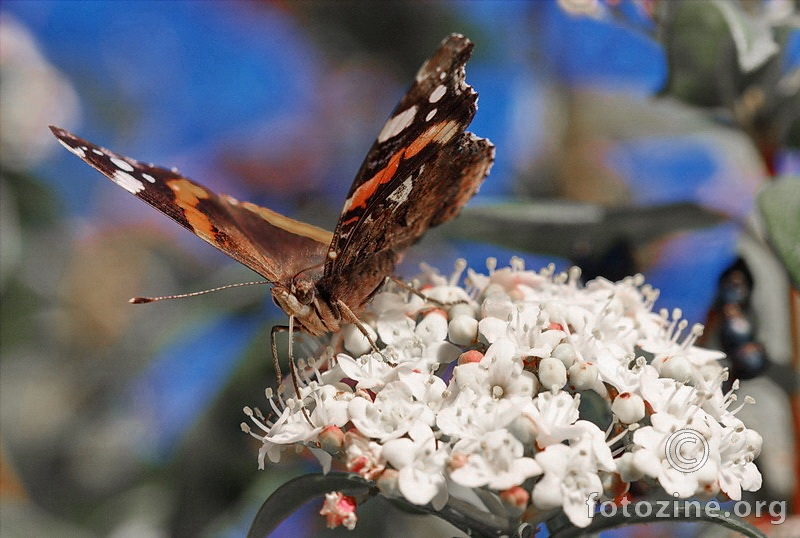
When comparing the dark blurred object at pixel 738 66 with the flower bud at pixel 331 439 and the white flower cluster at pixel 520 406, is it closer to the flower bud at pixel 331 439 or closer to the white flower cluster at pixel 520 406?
the white flower cluster at pixel 520 406

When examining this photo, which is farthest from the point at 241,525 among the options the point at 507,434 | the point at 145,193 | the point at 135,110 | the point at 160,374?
the point at 135,110

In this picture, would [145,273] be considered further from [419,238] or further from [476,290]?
[476,290]

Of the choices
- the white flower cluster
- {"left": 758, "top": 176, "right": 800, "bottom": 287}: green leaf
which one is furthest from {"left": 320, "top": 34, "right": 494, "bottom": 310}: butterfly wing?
{"left": 758, "top": 176, "right": 800, "bottom": 287}: green leaf

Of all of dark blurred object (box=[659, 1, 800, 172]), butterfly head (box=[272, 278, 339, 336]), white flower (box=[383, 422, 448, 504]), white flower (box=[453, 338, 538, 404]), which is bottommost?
white flower (box=[383, 422, 448, 504])

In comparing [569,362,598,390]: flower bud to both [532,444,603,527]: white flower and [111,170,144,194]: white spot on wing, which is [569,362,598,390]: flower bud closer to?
[532,444,603,527]: white flower

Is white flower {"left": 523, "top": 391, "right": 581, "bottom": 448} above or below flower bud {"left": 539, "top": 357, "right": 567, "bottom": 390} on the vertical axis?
below

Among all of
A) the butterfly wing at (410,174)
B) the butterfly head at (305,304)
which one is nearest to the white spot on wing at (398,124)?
the butterfly wing at (410,174)

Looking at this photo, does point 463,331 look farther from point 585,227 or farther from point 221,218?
point 585,227
